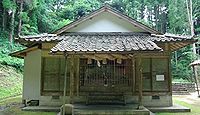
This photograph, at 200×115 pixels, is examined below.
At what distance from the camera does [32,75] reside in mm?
10805

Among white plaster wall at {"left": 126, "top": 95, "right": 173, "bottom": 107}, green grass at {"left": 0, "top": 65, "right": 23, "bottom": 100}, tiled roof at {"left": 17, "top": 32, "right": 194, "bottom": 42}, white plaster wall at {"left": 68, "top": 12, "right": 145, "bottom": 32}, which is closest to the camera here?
tiled roof at {"left": 17, "top": 32, "right": 194, "bottom": 42}

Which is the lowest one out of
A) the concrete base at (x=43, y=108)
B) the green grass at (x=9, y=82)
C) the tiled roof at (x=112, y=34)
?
the concrete base at (x=43, y=108)

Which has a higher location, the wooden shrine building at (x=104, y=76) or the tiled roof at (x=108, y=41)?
the tiled roof at (x=108, y=41)

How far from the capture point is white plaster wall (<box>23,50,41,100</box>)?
10.6 meters

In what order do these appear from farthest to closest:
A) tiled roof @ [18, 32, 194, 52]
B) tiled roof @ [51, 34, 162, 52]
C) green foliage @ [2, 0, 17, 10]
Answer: green foliage @ [2, 0, 17, 10]
tiled roof @ [18, 32, 194, 52]
tiled roof @ [51, 34, 162, 52]

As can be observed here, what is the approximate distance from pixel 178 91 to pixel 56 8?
23619 mm

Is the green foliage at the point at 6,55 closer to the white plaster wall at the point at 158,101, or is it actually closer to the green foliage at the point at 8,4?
the green foliage at the point at 8,4

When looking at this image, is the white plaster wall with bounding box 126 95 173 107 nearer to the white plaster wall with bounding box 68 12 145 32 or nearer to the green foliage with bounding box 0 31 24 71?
the white plaster wall with bounding box 68 12 145 32

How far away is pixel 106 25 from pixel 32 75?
4.21 m

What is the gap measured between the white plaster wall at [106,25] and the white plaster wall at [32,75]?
2133 millimetres

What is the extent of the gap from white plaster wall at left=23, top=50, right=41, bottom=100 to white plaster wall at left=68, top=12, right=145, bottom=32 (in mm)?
2133

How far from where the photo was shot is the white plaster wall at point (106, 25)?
35.9 feet

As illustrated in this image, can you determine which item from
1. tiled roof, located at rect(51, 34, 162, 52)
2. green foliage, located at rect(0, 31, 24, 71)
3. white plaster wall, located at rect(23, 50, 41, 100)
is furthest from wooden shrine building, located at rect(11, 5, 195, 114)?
green foliage, located at rect(0, 31, 24, 71)

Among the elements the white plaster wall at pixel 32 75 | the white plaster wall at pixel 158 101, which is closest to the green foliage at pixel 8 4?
the white plaster wall at pixel 32 75
